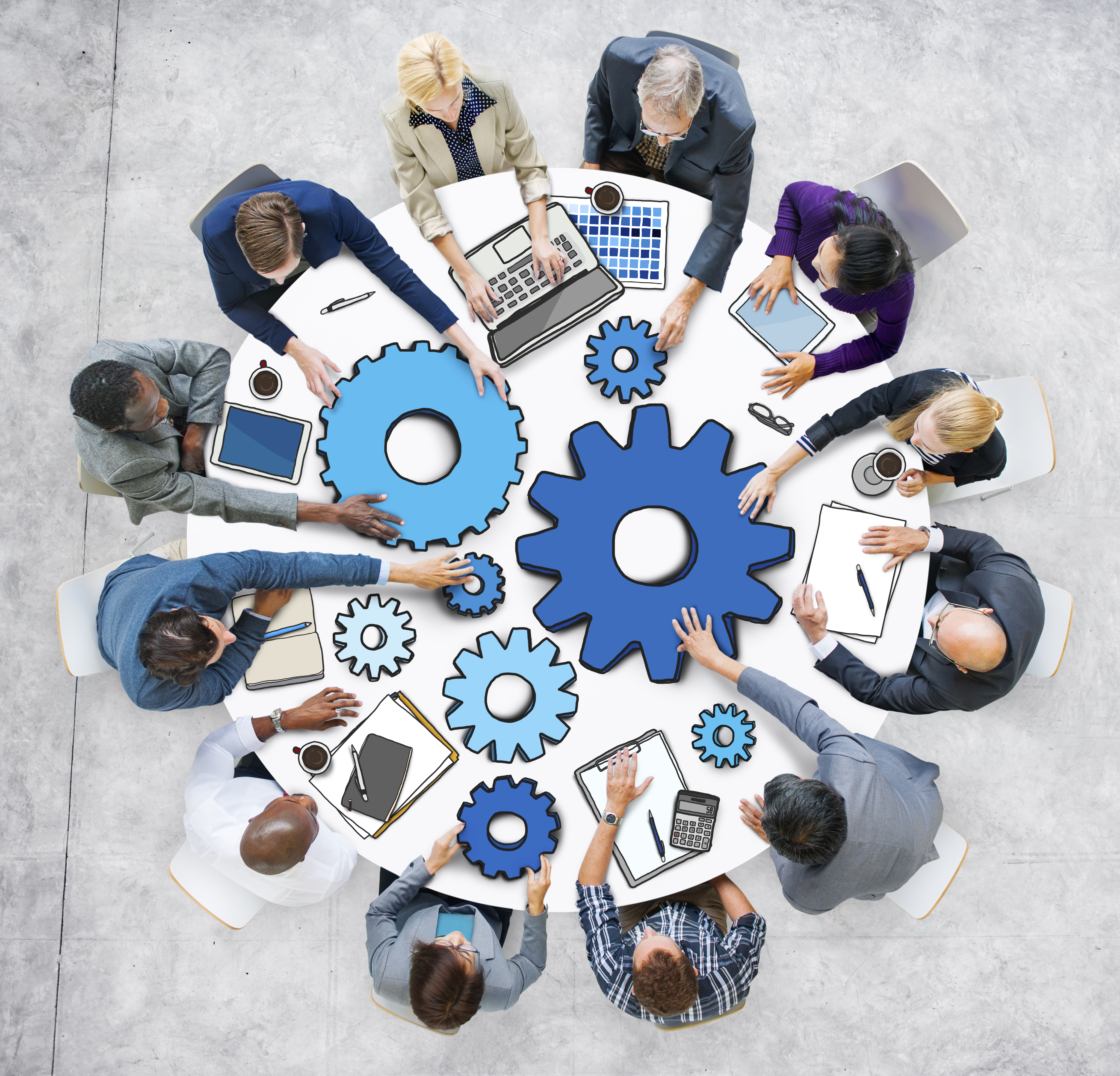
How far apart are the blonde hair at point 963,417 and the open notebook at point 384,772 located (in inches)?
67.8

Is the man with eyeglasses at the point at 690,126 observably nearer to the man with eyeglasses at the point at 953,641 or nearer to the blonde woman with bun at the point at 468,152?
the blonde woman with bun at the point at 468,152

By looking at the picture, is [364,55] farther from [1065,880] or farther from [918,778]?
[1065,880]

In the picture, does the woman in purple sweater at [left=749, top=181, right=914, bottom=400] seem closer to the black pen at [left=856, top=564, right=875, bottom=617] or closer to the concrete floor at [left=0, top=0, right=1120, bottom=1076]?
the black pen at [left=856, top=564, right=875, bottom=617]

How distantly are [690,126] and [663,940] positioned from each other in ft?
8.21

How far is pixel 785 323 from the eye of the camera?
8.20 ft

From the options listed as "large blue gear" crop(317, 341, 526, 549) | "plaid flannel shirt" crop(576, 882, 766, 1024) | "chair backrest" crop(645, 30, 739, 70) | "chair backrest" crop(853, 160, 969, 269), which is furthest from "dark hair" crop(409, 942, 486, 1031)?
"chair backrest" crop(645, 30, 739, 70)

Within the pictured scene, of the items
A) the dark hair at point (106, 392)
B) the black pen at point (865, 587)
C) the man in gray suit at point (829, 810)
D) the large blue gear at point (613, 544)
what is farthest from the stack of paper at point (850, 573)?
the dark hair at point (106, 392)

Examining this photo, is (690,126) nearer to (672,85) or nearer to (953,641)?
(672,85)

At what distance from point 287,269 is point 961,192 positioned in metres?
2.94

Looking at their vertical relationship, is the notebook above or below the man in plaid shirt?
above

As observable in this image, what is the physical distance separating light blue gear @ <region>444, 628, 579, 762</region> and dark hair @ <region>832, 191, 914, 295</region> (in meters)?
1.41

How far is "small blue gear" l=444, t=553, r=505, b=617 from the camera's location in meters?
2.36

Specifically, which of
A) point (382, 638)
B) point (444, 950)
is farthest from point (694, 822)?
point (382, 638)

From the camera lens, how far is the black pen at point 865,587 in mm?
2391
